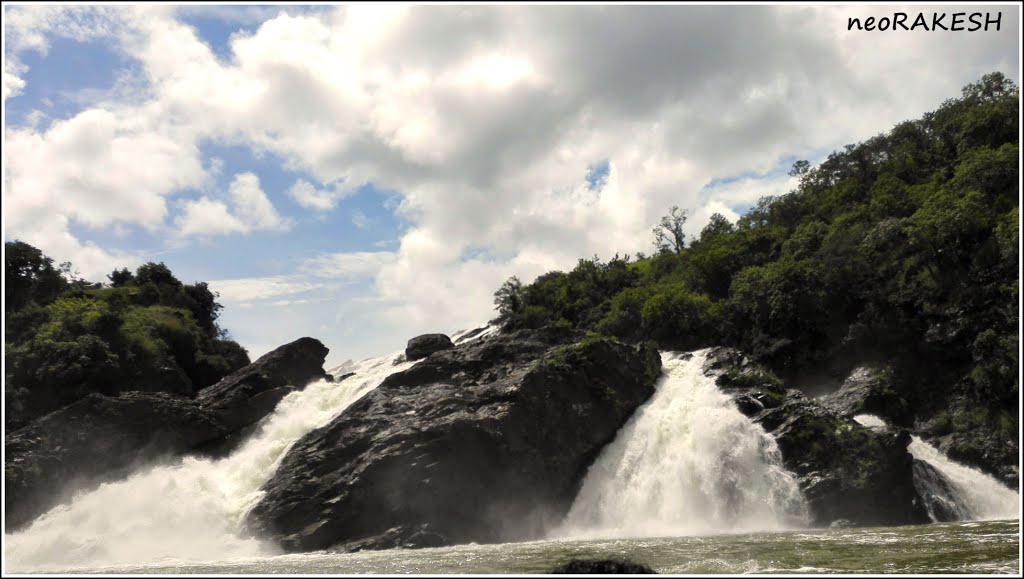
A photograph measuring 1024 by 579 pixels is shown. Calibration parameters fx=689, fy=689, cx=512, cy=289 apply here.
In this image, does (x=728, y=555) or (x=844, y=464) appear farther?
(x=844, y=464)

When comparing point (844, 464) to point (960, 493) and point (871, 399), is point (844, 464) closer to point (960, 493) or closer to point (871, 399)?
point (960, 493)

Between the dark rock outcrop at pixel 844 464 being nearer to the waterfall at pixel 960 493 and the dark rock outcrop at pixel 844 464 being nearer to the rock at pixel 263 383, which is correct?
the waterfall at pixel 960 493

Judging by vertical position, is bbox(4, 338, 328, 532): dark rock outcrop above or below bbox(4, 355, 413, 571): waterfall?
above

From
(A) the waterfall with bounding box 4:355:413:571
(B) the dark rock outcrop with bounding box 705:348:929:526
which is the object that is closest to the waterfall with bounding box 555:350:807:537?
(B) the dark rock outcrop with bounding box 705:348:929:526

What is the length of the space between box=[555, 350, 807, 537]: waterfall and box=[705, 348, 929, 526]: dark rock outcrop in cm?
66

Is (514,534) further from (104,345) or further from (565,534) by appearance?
(104,345)

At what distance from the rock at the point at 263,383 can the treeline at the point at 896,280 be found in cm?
1808

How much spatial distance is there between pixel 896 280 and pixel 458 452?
28.5 metres

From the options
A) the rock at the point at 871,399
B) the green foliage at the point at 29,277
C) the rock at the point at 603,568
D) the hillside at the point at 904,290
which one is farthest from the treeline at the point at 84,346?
the rock at the point at 871,399

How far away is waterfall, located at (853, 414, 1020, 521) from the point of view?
29375 mm

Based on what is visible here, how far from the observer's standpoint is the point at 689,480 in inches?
1259

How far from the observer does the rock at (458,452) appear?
3039 cm

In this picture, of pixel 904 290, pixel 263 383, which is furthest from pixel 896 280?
pixel 263 383

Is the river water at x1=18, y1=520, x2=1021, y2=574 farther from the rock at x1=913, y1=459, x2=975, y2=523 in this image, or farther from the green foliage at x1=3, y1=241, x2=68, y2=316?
the green foliage at x1=3, y1=241, x2=68, y2=316
